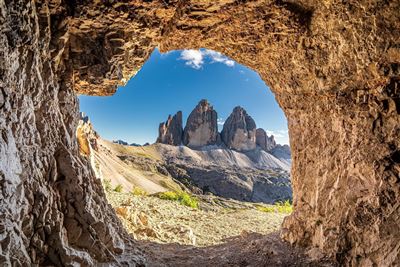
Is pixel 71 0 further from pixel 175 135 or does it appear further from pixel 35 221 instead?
pixel 175 135

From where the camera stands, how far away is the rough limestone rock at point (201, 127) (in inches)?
4080

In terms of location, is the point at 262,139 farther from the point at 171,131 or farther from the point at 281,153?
the point at 171,131

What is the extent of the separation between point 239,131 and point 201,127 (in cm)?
1486

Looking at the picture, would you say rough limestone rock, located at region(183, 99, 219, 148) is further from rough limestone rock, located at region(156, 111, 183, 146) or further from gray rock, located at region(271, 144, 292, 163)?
gray rock, located at region(271, 144, 292, 163)

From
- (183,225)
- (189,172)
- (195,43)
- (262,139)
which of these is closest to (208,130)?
(262,139)

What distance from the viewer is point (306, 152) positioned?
7.84 meters

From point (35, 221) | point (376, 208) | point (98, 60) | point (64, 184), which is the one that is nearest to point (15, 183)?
point (35, 221)

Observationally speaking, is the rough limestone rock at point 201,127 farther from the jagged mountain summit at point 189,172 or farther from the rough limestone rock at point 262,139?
the rough limestone rock at point 262,139

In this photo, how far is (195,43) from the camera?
7.82 meters

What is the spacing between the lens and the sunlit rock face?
159 inches

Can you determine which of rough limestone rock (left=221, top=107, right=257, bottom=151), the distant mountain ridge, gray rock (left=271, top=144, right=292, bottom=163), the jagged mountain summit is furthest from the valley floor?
gray rock (left=271, top=144, right=292, bottom=163)

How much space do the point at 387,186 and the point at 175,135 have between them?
10215 centimetres

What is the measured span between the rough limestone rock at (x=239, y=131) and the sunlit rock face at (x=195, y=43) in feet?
321

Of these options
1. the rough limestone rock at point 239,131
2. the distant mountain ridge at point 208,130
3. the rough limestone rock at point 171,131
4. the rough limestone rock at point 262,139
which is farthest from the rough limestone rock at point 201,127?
the rough limestone rock at point 262,139
